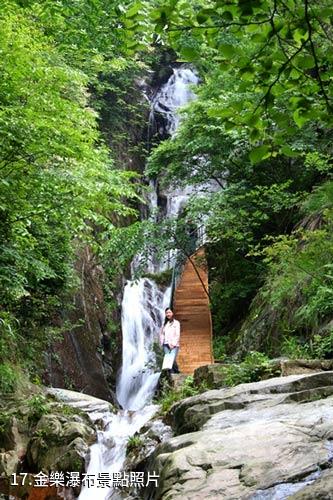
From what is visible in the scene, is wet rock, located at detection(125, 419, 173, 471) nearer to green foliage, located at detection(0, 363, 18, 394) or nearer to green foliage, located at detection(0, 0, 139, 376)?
green foliage, located at detection(0, 363, 18, 394)

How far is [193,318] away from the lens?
1262 centimetres

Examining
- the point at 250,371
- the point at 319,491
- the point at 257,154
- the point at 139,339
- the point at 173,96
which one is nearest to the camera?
the point at 257,154

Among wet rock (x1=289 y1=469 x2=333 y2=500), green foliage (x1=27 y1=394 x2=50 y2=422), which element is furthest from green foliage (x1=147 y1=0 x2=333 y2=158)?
green foliage (x1=27 y1=394 x2=50 y2=422)

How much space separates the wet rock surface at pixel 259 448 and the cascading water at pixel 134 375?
2203 millimetres

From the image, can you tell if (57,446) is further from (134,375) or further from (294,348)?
(134,375)

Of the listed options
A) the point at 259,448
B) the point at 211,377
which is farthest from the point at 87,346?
the point at 259,448

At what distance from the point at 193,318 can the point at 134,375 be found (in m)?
2.21

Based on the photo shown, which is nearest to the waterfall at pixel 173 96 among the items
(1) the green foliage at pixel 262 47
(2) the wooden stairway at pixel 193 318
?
(2) the wooden stairway at pixel 193 318

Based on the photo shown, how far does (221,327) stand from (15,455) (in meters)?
7.56

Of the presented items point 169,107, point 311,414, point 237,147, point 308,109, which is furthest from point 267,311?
point 169,107

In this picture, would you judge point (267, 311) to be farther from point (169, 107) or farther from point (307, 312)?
point (169, 107)

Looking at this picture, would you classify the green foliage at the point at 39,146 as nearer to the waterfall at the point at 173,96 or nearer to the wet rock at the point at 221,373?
the wet rock at the point at 221,373

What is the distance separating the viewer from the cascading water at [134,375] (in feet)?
23.1

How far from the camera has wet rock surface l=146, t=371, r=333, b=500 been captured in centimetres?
301
